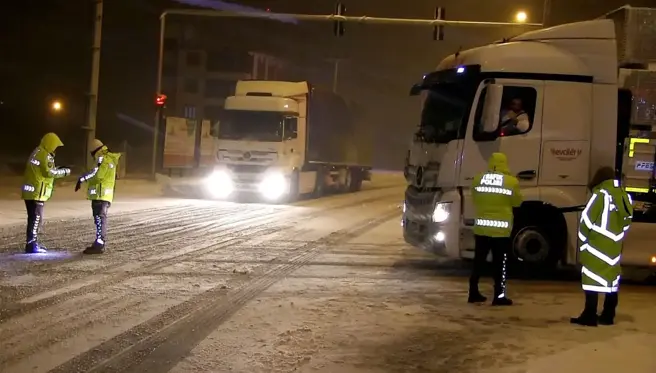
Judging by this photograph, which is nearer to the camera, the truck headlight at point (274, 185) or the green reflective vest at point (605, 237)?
the green reflective vest at point (605, 237)

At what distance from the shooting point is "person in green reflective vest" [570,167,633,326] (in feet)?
25.8

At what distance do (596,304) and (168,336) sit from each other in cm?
455

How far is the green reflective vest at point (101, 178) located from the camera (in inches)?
456

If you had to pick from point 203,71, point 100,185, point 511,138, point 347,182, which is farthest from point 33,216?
point 203,71

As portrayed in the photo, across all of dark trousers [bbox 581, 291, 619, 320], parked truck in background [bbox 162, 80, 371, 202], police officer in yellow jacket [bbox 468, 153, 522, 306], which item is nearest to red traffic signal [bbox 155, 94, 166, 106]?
parked truck in background [bbox 162, 80, 371, 202]

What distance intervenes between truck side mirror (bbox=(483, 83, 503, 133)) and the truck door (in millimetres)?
75

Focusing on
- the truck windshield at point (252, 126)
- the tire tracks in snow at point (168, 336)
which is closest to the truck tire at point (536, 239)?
the tire tracks in snow at point (168, 336)

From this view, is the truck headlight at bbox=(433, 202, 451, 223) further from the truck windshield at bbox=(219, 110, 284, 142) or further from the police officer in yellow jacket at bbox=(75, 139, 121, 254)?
the truck windshield at bbox=(219, 110, 284, 142)

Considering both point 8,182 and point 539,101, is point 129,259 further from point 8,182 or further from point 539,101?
point 8,182

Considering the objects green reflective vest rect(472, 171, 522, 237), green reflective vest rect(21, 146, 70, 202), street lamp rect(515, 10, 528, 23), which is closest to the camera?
green reflective vest rect(472, 171, 522, 237)

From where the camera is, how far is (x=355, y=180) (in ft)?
111

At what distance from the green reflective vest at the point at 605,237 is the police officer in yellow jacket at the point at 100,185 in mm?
7323

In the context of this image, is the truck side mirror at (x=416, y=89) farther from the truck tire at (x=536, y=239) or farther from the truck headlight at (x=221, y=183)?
the truck headlight at (x=221, y=183)

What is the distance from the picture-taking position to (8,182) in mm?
28500
